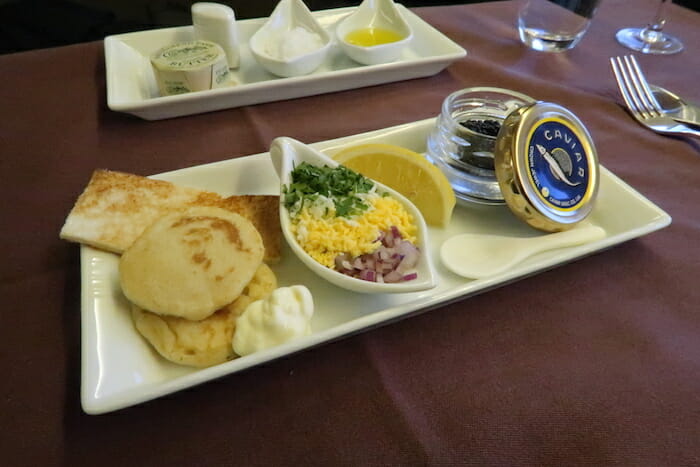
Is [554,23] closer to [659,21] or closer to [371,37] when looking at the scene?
[659,21]

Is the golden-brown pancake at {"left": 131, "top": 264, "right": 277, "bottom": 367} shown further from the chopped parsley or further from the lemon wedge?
the lemon wedge

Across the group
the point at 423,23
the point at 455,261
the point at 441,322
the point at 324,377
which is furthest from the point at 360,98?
the point at 324,377

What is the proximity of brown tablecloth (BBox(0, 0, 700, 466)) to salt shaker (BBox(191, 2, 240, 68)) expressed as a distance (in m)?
0.40

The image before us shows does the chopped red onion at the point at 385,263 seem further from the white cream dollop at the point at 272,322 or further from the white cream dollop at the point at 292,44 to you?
the white cream dollop at the point at 292,44

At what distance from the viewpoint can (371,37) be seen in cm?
181

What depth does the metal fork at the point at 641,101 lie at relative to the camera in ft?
4.90

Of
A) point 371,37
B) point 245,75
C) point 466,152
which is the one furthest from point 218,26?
point 466,152

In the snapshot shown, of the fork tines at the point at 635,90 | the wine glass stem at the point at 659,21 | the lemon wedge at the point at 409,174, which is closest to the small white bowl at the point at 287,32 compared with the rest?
the lemon wedge at the point at 409,174

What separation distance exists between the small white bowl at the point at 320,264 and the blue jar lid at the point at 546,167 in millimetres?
232

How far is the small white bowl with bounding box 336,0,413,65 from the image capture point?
1.62 metres

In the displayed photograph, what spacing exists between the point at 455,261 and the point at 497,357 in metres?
0.22

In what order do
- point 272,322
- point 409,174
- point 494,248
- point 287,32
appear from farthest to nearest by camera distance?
point 287,32 < point 409,174 < point 494,248 < point 272,322

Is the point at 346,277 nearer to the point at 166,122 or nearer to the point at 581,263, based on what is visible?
the point at 581,263

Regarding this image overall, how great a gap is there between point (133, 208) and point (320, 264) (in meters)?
0.43
